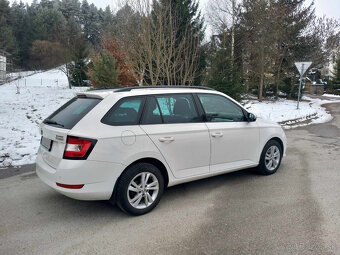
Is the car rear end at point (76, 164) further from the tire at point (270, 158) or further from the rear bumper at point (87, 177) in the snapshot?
the tire at point (270, 158)

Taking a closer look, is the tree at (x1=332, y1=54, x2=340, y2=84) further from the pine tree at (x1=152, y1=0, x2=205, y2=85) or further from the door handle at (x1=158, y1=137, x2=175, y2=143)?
the door handle at (x1=158, y1=137, x2=175, y2=143)

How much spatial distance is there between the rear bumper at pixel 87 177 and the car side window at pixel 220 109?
5.61 ft

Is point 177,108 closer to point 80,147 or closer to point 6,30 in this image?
point 80,147

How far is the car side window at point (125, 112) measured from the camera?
3477 millimetres

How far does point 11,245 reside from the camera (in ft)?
9.82

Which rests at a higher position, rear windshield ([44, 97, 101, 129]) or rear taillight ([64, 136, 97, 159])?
rear windshield ([44, 97, 101, 129])

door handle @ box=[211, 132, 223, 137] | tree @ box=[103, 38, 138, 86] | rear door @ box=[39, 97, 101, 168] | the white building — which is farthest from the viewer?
the white building

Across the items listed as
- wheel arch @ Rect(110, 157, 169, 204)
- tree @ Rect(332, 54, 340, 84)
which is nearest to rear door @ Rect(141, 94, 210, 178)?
wheel arch @ Rect(110, 157, 169, 204)

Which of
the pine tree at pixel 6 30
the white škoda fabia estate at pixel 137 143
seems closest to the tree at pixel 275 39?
the white škoda fabia estate at pixel 137 143

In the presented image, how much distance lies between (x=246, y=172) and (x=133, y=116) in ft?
9.45

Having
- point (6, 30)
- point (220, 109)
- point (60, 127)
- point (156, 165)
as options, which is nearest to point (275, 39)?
point (220, 109)

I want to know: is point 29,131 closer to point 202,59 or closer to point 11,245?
point 11,245

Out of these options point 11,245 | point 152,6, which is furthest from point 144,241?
point 152,6

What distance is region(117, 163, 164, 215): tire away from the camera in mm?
3479
